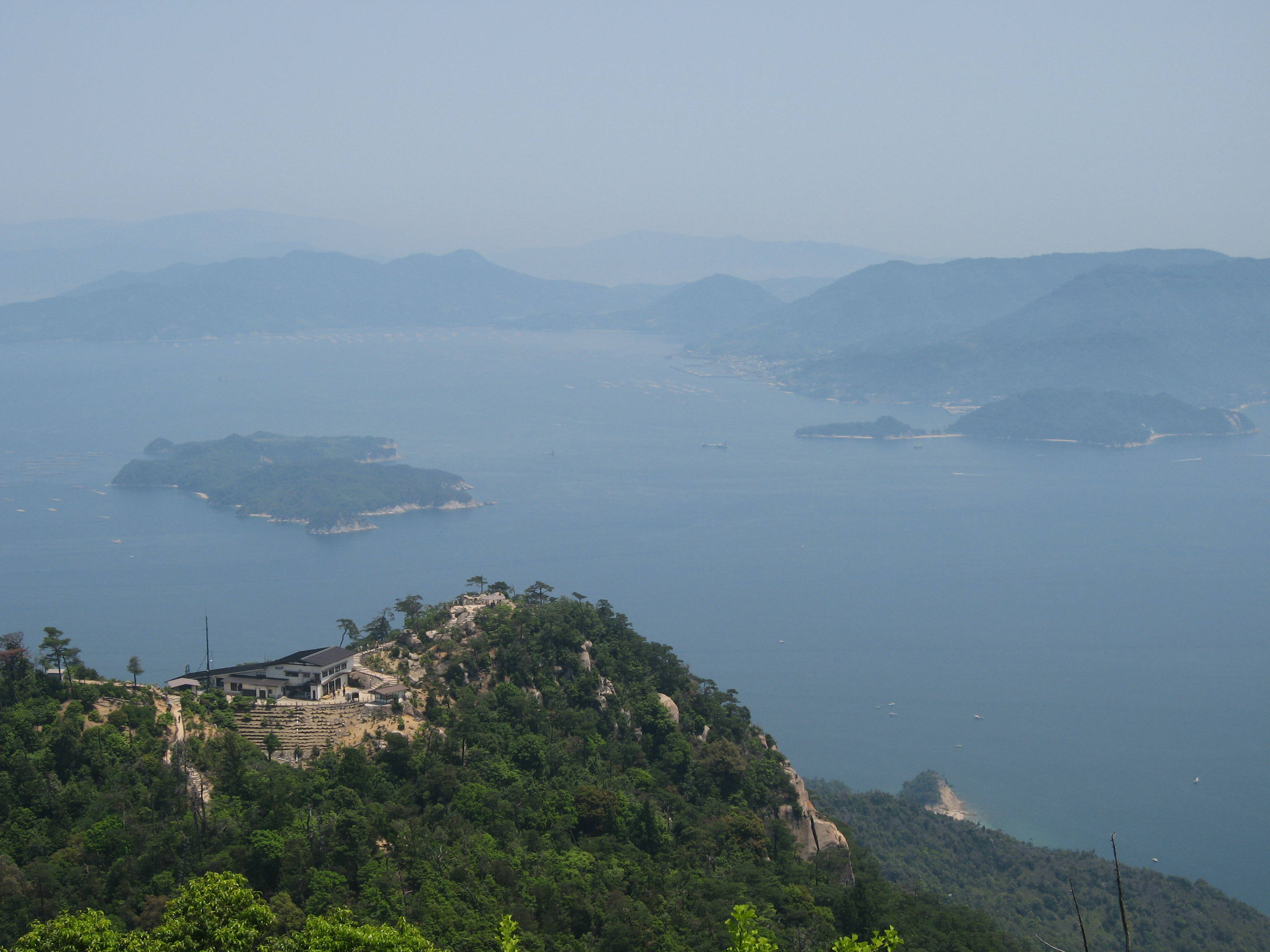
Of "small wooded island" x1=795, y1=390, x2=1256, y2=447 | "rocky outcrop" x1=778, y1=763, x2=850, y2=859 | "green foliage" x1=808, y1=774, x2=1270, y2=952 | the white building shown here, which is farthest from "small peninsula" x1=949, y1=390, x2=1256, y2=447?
the white building

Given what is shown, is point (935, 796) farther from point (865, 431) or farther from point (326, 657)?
point (865, 431)

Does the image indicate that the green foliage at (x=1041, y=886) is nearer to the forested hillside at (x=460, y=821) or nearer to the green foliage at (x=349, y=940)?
the forested hillside at (x=460, y=821)

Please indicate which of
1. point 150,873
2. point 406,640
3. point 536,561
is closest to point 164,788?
point 150,873

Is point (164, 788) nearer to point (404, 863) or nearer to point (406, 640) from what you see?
point (404, 863)

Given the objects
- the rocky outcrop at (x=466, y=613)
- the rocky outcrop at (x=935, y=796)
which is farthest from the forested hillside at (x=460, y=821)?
the rocky outcrop at (x=935, y=796)

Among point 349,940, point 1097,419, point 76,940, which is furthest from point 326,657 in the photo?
point 1097,419

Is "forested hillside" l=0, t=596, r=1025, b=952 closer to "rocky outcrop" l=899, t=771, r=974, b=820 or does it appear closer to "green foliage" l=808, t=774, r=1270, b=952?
"green foliage" l=808, t=774, r=1270, b=952
